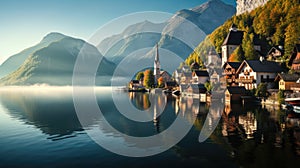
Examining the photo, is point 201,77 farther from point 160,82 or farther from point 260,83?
point 260,83

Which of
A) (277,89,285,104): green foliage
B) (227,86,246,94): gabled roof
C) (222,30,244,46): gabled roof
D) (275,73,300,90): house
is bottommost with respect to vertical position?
(277,89,285,104): green foliage

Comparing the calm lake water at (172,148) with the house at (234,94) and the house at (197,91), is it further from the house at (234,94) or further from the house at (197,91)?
the house at (197,91)

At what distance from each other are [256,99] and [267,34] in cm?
6812

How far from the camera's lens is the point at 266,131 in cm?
3288

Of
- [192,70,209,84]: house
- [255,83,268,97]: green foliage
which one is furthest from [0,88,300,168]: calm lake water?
[192,70,209,84]: house

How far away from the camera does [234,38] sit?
12362cm

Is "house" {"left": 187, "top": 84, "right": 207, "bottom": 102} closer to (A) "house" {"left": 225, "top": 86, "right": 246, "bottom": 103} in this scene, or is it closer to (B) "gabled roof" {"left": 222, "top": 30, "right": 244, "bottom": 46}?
(A) "house" {"left": 225, "top": 86, "right": 246, "bottom": 103}

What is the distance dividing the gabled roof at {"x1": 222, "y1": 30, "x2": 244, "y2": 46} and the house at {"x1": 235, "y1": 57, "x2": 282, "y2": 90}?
47657 millimetres

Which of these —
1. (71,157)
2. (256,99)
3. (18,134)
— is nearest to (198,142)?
(71,157)

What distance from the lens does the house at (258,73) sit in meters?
71.6

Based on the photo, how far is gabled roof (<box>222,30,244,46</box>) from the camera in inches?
4781

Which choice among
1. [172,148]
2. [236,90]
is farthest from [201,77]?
[172,148]

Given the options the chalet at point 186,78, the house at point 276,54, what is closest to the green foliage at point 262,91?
the house at point 276,54

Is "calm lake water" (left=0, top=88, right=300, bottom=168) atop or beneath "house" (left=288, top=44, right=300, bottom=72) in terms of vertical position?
beneath
